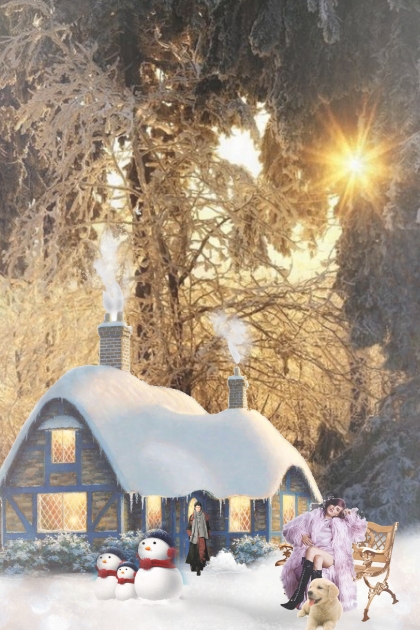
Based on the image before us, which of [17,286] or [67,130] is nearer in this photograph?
[67,130]

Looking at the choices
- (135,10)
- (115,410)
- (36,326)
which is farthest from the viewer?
(36,326)

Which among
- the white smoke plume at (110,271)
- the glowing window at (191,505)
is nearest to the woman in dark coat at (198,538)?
the glowing window at (191,505)

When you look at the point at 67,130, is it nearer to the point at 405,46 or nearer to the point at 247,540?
the point at 405,46

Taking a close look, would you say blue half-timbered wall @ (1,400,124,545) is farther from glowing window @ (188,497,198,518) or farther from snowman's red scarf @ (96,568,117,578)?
glowing window @ (188,497,198,518)

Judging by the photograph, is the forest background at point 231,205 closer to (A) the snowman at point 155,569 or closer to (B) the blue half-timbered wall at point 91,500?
(B) the blue half-timbered wall at point 91,500

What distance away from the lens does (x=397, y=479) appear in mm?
9141

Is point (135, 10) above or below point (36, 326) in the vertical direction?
above

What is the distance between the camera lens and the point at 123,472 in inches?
301

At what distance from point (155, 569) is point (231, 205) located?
16.4 feet

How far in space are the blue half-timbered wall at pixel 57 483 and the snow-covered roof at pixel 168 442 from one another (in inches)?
2.8

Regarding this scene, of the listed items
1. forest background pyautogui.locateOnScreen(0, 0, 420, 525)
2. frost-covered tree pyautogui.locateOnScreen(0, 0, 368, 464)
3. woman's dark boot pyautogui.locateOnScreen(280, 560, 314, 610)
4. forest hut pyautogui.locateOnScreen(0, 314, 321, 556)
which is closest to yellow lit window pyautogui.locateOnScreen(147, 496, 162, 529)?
forest hut pyautogui.locateOnScreen(0, 314, 321, 556)

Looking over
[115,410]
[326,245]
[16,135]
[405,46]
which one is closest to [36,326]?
[16,135]

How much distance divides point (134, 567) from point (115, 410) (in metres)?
1.19

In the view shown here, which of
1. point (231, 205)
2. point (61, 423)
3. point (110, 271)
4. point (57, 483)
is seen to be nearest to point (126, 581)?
point (57, 483)
